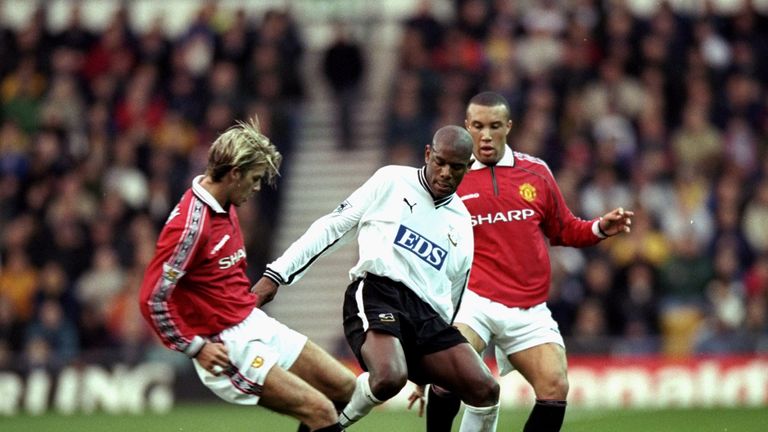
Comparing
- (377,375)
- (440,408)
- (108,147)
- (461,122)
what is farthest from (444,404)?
(108,147)

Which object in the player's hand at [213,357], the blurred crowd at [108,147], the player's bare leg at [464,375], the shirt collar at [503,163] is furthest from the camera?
the blurred crowd at [108,147]

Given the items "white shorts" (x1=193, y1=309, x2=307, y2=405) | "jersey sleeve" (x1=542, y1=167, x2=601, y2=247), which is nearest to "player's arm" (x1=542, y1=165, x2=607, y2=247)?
"jersey sleeve" (x1=542, y1=167, x2=601, y2=247)

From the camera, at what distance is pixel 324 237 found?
30.2 feet

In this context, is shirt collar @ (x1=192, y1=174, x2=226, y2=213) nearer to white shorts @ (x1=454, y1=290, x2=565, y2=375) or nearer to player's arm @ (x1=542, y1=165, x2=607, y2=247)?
white shorts @ (x1=454, y1=290, x2=565, y2=375)

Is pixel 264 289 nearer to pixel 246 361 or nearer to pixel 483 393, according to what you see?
pixel 246 361

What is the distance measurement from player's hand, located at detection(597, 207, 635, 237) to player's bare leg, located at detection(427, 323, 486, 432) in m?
1.17

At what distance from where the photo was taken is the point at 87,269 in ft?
63.5

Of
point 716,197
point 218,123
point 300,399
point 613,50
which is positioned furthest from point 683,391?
point 300,399

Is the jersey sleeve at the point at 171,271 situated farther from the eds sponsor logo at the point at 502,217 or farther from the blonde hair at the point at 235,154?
the eds sponsor logo at the point at 502,217

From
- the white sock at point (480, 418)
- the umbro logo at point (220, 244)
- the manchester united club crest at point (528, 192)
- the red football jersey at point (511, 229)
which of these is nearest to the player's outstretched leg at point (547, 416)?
the white sock at point (480, 418)

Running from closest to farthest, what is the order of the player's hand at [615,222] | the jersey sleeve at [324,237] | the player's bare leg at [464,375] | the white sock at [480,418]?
the player's bare leg at [464,375], the jersey sleeve at [324,237], the white sock at [480,418], the player's hand at [615,222]

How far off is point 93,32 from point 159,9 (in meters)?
1.61

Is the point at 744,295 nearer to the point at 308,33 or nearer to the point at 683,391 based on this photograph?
the point at 683,391

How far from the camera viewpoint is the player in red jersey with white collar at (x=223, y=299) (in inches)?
329
